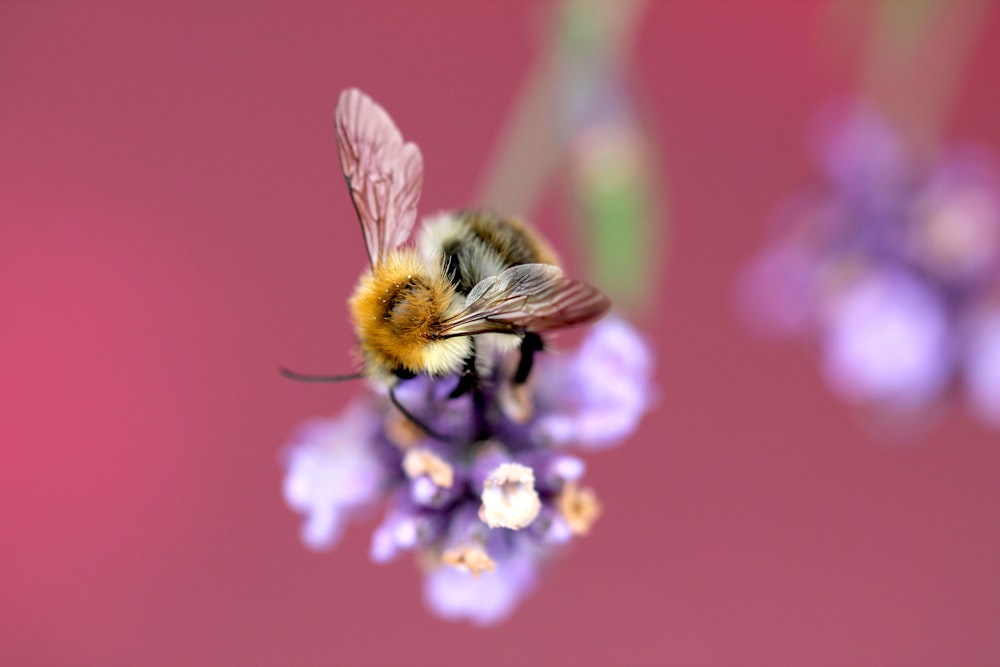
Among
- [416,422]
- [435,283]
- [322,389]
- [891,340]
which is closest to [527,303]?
[435,283]

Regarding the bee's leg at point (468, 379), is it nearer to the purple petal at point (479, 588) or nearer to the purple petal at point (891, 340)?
the purple petal at point (479, 588)

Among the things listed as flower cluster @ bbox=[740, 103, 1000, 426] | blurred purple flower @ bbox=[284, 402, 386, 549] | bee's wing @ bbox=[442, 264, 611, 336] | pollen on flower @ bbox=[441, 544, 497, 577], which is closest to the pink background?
flower cluster @ bbox=[740, 103, 1000, 426]

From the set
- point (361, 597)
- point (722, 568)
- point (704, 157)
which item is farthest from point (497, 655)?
point (704, 157)

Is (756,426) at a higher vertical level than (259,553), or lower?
higher

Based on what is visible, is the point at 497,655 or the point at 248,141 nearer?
the point at 497,655

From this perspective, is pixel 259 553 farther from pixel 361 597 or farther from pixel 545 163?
pixel 545 163

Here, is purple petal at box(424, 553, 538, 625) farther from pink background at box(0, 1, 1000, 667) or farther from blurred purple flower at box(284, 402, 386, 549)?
pink background at box(0, 1, 1000, 667)
